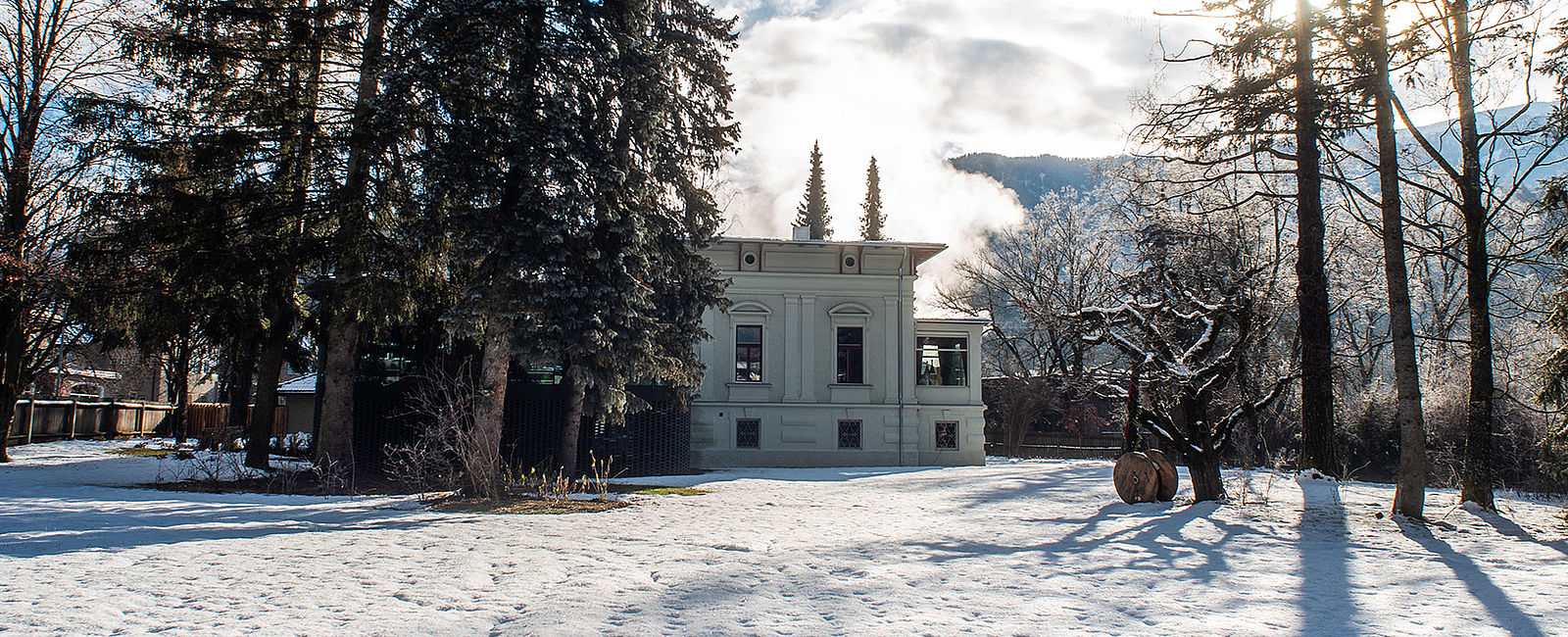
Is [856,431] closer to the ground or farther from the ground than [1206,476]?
farther from the ground

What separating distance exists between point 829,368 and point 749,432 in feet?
9.87

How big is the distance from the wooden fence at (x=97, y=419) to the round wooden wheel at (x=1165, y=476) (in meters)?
21.5

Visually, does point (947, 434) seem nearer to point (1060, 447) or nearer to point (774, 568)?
point (1060, 447)

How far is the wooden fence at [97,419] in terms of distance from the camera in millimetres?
26625

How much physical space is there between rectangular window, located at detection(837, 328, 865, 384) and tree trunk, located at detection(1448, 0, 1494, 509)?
16609 mm

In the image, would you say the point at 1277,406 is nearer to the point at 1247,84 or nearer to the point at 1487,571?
the point at 1247,84

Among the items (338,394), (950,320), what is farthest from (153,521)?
(950,320)

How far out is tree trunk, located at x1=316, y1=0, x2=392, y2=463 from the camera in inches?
562

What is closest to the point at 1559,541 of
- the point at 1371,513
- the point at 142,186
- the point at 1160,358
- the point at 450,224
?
the point at 1371,513


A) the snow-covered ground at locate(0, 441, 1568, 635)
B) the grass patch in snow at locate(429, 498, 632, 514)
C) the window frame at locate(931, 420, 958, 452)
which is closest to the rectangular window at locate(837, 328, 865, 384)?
the window frame at locate(931, 420, 958, 452)

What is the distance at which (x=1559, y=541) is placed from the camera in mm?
9297

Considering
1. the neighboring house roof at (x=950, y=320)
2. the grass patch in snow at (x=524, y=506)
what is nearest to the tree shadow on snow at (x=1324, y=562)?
the grass patch in snow at (x=524, y=506)

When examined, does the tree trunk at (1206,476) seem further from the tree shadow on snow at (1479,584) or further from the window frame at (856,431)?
the window frame at (856,431)

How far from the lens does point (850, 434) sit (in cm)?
2689
